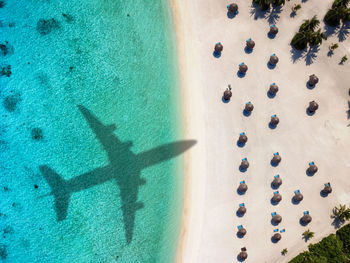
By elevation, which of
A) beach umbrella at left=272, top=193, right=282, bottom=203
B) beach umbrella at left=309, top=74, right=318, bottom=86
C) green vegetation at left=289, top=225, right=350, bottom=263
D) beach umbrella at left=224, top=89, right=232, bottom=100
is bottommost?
green vegetation at left=289, top=225, right=350, bottom=263

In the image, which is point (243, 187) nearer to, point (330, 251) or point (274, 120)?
point (274, 120)

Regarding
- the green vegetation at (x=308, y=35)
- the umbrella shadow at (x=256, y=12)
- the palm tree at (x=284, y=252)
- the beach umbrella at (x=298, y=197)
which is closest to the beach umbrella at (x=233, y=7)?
the umbrella shadow at (x=256, y=12)

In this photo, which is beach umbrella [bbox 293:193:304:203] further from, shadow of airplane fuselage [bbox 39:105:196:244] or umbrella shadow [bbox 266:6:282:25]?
umbrella shadow [bbox 266:6:282:25]

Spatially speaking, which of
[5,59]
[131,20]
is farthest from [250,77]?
[5,59]

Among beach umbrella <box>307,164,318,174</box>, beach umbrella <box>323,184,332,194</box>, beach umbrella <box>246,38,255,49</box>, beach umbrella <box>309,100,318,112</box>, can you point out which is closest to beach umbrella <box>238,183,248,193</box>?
beach umbrella <box>307,164,318,174</box>

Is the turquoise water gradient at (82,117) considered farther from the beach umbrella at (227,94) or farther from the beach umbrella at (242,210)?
the beach umbrella at (242,210)

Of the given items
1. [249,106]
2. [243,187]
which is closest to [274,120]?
[249,106]
